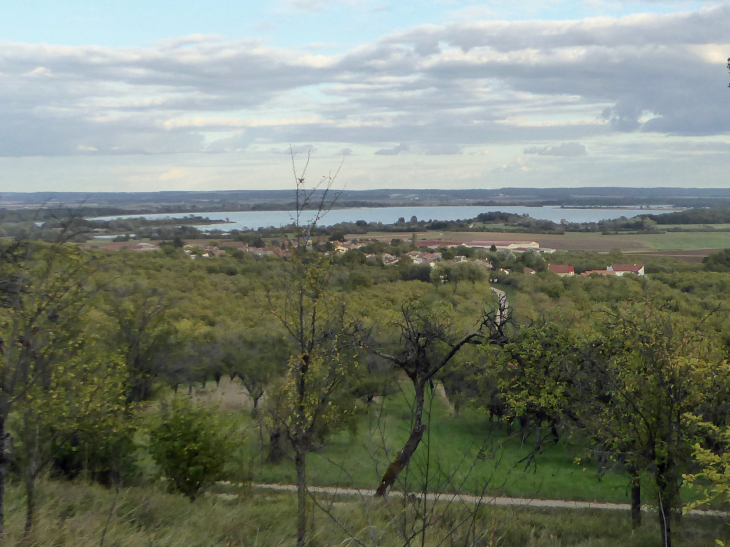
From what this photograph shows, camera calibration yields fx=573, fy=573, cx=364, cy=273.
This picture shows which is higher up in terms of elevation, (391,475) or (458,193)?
(458,193)

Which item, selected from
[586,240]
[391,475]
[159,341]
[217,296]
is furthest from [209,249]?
[391,475]

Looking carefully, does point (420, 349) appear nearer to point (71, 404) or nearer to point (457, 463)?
point (457, 463)

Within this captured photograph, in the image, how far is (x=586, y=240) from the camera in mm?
74250

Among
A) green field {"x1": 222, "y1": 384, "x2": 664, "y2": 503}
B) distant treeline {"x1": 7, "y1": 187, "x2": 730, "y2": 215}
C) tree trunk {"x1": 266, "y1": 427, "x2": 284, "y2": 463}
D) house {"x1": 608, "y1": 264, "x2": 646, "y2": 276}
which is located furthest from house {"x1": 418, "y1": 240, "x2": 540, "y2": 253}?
tree trunk {"x1": 266, "y1": 427, "x2": 284, "y2": 463}

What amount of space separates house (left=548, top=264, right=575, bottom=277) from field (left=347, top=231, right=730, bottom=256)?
1341 cm

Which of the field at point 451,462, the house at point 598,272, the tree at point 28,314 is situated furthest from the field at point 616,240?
the tree at point 28,314

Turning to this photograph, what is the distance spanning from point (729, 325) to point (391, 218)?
7542cm

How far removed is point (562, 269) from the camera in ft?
179

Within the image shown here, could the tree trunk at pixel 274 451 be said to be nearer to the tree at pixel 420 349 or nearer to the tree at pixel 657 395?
the tree at pixel 420 349

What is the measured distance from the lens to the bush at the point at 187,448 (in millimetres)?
11273

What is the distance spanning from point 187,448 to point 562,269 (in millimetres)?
48858

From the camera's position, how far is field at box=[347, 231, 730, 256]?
216 feet

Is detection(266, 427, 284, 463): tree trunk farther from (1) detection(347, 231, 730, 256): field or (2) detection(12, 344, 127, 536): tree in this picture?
(1) detection(347, 231, 730, 256): field

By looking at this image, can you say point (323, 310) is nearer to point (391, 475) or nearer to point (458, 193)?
point (391, 475)
